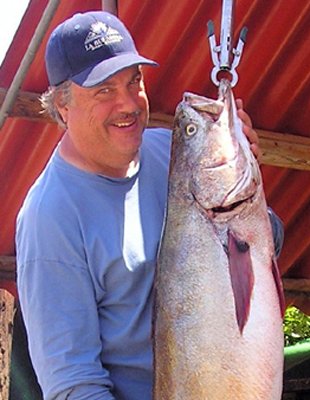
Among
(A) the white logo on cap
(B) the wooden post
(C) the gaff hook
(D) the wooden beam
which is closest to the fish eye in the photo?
(C) the gaff hook

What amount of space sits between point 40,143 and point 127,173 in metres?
2.60

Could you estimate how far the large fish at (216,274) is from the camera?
120 inches

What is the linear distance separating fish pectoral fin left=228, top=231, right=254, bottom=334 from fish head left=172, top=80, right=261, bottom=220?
5.7 inches

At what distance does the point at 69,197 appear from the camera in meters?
3.44

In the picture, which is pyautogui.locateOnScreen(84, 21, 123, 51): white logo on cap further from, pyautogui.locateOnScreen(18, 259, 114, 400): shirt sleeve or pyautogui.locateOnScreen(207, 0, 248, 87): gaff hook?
pyautogui.locateOnScreen(18, 259, 114, 400): shirt sleeve

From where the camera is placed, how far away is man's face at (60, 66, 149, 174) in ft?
11.1

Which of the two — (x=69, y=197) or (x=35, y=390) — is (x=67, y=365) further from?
(x=35, y=390)

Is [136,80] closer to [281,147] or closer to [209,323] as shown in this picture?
[209,323]

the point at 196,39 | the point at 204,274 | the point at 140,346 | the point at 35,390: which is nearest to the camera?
the point at 204,274

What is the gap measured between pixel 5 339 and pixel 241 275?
274cm

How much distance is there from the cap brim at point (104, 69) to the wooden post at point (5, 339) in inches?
93.7

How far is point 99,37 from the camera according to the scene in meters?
3.52

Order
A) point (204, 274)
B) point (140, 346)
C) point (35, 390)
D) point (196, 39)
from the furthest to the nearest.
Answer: point (35, 390) < point (196, 39) < point (140, 346) < point (204, 274)

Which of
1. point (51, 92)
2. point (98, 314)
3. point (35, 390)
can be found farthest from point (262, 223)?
point (35, 390)
